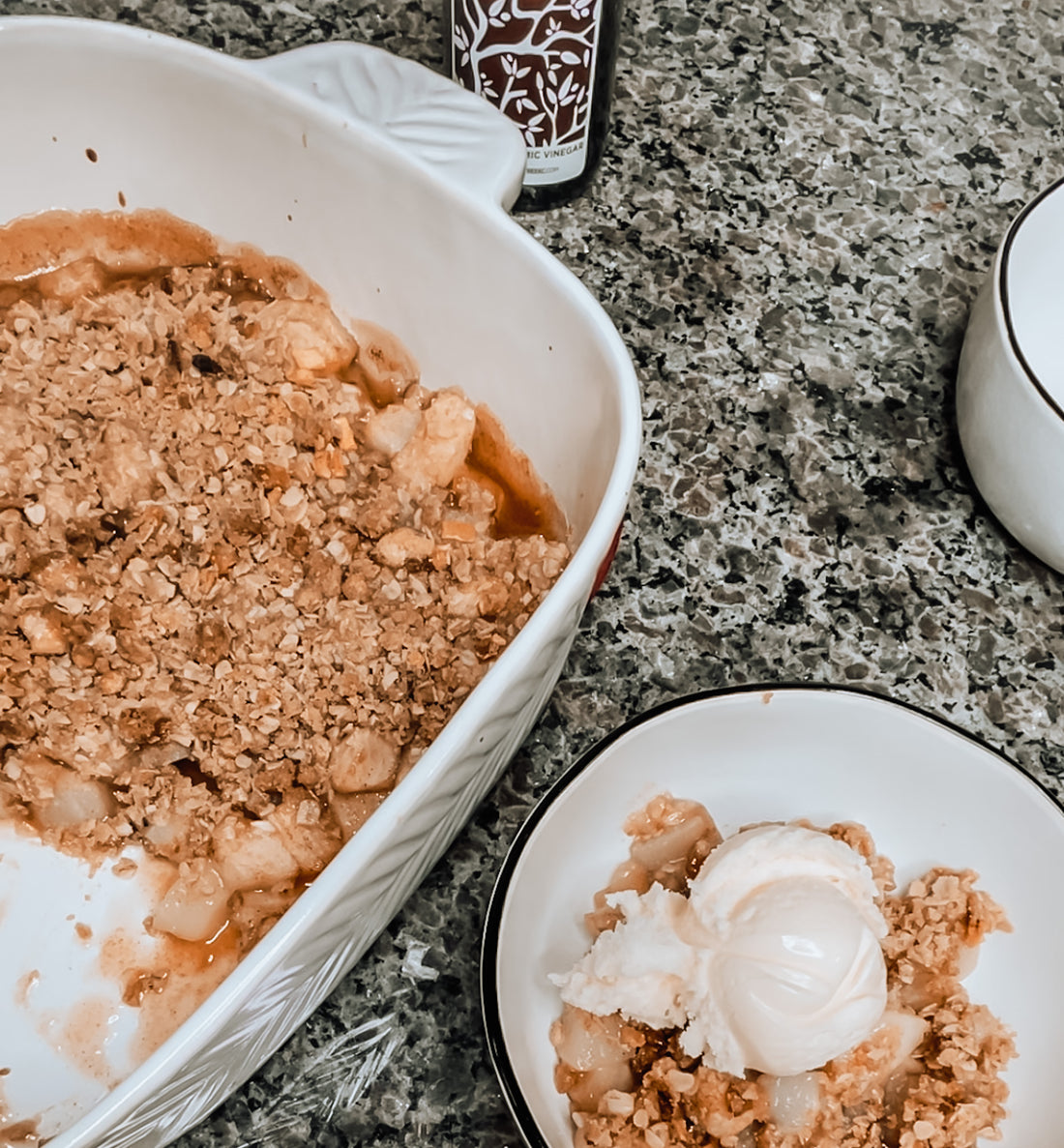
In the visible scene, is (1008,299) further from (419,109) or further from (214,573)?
(214,573)

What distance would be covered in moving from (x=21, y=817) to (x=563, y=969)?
321 mm

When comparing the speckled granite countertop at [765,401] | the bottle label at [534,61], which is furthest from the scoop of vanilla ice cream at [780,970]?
the bottle label at [534,61]

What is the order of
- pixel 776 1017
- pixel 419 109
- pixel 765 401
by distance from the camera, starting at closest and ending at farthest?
pixel 776 1017 → pixel 419 109 → pixel 765 401

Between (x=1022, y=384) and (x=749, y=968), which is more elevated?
(x=1022, y=384)

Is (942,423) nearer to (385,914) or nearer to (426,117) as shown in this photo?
(426,117)

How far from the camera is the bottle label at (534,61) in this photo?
2.21ft

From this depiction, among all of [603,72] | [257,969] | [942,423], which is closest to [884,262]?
[942,423]

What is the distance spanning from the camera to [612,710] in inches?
26.0

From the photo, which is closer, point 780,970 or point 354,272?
point 780,970

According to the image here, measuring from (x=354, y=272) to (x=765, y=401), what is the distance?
296mm

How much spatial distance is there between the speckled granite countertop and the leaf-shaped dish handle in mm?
216

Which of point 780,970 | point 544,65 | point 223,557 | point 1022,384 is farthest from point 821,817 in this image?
point 544,65

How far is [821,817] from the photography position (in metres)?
0.62

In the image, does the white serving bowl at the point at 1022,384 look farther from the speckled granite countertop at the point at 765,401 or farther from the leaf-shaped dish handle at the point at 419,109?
the leaf-shaped dish handle at the point at 419,109
